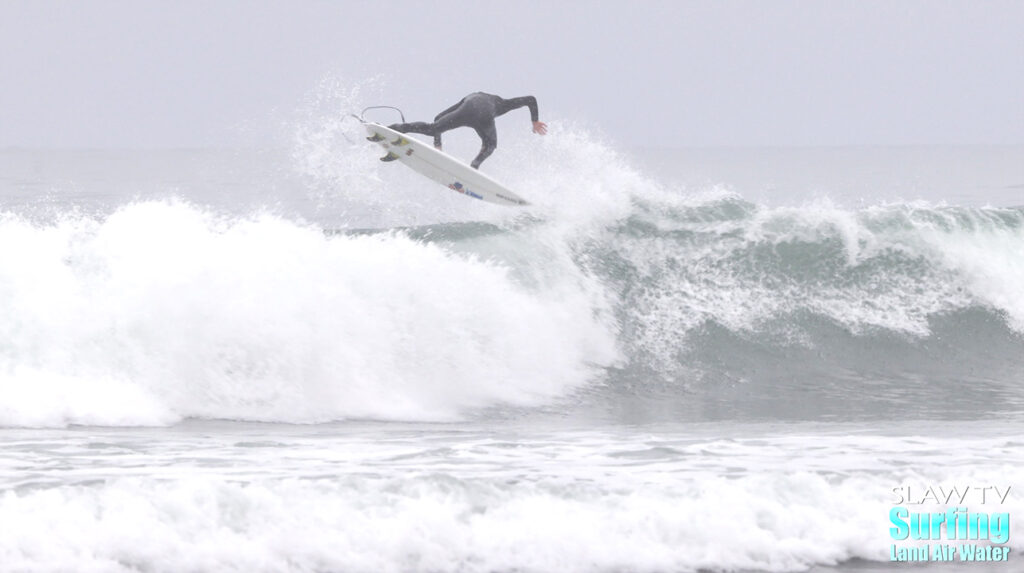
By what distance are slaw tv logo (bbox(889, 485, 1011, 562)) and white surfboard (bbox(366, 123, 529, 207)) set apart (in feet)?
23.3

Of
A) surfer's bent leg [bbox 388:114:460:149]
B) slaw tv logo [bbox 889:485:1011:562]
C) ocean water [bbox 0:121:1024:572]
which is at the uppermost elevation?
surfer's bent leg [bbox 388:114:460:149]

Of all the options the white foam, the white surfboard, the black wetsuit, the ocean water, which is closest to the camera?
the ocean water

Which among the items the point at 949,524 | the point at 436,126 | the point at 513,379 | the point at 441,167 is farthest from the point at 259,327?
the point at 949,524

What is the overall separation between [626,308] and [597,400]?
2.13 m

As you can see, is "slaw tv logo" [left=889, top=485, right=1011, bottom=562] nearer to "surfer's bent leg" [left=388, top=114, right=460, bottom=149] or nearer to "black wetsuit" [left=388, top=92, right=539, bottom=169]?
"black wetsuit" [left=388, top=92, right=539, bottom=169]

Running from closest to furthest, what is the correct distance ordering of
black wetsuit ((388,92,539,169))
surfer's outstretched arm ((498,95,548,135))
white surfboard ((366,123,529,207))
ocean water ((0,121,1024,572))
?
ocean water ((0,121,1024,572)) < surfer's outstretched arm ((498,95,548,135)) < black wetsuit ((388,92,539,169)) < white surfboard ((366,123,529,207))

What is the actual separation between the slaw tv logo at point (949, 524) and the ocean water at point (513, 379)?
7 cm

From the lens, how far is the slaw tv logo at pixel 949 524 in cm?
631

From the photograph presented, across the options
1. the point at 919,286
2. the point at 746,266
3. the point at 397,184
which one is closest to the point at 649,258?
the point at 746,266

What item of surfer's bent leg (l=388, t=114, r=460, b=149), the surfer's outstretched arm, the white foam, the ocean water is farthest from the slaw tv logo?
surfer's bent leg (l=388, t=114, r=460, b=149)

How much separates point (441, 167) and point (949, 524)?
25.0 feet

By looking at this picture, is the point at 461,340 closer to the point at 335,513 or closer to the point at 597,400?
the point at 597,400

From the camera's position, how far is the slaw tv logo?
631 centimetres

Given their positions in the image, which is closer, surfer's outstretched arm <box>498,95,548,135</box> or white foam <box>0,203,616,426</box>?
white foam <box>0,203,616,426</box>
